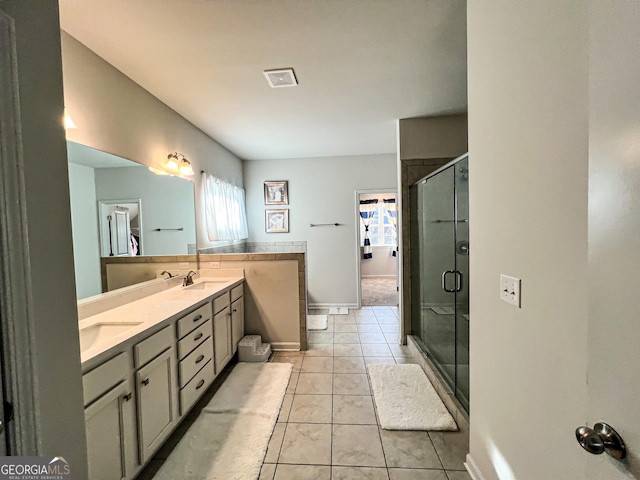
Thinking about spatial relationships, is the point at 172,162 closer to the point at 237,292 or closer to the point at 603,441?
the point at 237,292

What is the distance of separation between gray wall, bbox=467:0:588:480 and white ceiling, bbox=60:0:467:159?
1.97ft

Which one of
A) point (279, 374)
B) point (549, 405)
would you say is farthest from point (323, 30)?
point (279, 374)

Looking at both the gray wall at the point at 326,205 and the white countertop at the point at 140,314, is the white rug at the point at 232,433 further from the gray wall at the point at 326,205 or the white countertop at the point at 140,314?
the gray wall at the point at 326,205

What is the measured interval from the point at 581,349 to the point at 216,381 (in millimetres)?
2656

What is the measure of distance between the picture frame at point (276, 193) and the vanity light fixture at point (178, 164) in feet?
6.29

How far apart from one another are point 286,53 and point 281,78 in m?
0.31

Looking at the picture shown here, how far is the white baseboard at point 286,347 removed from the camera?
127 inches

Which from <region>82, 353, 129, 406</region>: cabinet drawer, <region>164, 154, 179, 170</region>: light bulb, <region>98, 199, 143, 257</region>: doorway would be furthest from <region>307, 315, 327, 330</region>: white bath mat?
<region>82, 353, 129, 406</region>: cabinet drawer

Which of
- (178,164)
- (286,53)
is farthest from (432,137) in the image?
(178,164)

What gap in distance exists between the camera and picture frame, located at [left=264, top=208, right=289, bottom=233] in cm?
492

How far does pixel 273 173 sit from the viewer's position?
4.91 m

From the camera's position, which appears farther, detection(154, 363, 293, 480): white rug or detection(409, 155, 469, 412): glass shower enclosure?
detection(409, 155, 469, 412): glass shower enclosure

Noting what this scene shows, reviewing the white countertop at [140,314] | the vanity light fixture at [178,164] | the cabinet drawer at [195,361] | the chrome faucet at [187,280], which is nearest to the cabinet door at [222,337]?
the cabinet drawer at [195,361]

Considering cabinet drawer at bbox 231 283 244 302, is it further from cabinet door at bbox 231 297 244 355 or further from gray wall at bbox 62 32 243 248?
gray wall at bbox 62 32 243 248
